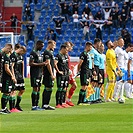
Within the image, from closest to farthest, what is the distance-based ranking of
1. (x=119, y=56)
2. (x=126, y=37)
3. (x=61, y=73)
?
(x=61, y=73), (x=119, y=56), (x=126, y=37)

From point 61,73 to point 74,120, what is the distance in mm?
4342

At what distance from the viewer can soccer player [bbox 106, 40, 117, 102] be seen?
22.8m

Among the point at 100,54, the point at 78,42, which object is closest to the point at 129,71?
the point at 100,54

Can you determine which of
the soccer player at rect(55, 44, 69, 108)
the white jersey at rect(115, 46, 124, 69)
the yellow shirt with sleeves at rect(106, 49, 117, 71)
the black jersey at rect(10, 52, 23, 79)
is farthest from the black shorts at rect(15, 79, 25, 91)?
the white jersey at rect(115, 46, 124, 69)

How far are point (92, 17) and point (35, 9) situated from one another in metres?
6.15

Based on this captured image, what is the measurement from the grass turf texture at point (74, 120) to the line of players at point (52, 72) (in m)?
0.60

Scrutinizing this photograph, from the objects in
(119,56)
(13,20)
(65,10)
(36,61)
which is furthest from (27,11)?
(36,61)

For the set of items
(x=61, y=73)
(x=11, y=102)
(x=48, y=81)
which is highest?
(x=61, y=73)

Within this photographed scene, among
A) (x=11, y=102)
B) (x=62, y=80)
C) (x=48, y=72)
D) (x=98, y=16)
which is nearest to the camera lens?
(x=11, y=102)

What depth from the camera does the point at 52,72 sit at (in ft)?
64.8

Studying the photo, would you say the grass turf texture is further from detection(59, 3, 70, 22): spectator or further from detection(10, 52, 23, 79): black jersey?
detection(59, 3, 70, 22): spectator

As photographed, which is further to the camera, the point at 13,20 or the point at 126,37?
the point at 13,20

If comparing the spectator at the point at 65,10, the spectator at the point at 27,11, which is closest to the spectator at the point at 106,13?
the spectator at the point at 65,10

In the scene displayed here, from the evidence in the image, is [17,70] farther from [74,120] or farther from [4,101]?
[74,120]
